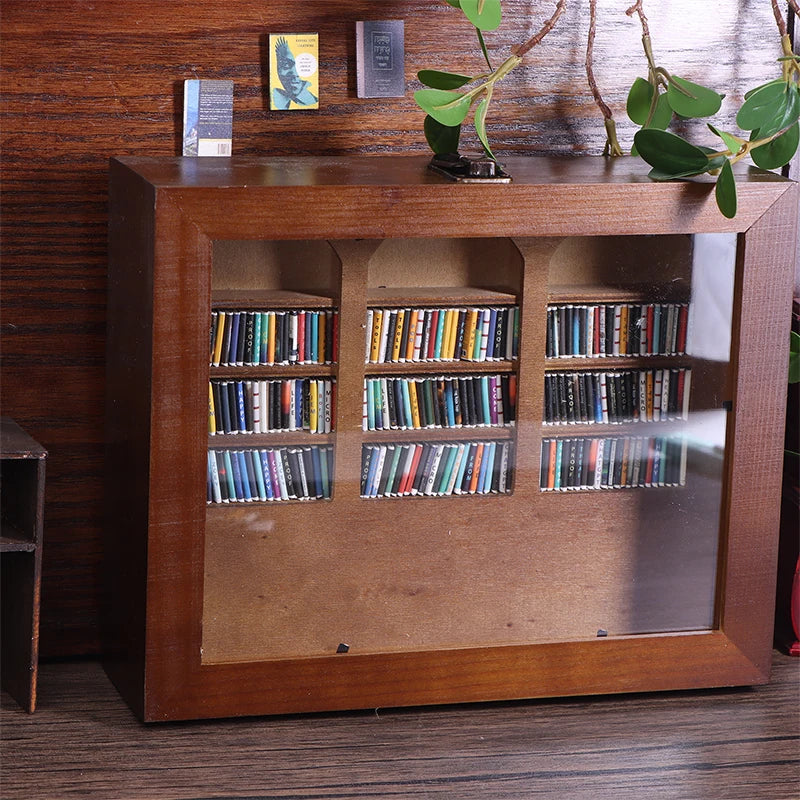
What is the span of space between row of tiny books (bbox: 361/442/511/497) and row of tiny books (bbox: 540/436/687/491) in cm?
10

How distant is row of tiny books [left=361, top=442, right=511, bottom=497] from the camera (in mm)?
2705

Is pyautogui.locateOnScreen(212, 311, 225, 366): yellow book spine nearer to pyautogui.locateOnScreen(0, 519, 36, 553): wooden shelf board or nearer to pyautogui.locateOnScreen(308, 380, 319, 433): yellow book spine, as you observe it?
pyautogui.locateOnScreen(308, 380, 319, 433): yellow book spine

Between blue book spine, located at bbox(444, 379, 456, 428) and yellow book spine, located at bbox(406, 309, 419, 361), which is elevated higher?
yellow book spine, located at bbox(406, 309, 419, 361)

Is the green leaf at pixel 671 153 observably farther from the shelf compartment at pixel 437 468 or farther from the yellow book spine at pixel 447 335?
the shelf compartment at pixel 437 468

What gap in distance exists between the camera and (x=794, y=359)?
289 cm

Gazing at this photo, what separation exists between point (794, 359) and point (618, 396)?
42 cm

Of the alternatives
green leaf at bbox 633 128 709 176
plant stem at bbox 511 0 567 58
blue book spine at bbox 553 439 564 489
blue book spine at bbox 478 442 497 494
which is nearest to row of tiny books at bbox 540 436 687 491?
blue book spine at bbox 553 439 564 489

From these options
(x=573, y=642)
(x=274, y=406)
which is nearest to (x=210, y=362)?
(x=274, y=406)

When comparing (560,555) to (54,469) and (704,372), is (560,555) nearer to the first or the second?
(704,372)

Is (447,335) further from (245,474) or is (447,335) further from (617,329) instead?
(245,474)

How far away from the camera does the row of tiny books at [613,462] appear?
9.12ft

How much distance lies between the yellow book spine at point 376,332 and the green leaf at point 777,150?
80 cm

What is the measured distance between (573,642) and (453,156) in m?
1.02

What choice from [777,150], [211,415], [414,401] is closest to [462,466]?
[414,401]
